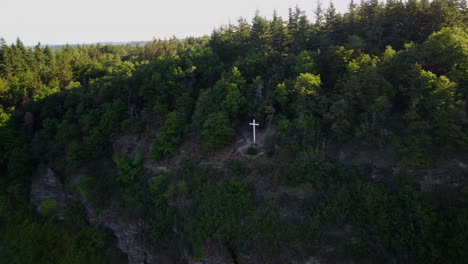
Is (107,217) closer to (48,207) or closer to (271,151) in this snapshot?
(48,207)

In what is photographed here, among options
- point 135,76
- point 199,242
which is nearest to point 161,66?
point 135,76

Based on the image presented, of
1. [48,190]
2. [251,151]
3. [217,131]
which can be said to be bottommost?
[48,190]

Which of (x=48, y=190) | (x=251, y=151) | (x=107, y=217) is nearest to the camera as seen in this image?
(x=251, y=151)

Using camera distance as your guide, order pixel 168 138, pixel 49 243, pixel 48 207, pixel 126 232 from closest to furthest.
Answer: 1. pixel 126 232
2. pixel 49 243
3. pixel 168 138
4. pixel 48 207

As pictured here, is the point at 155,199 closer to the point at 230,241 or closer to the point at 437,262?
the point at 230,241

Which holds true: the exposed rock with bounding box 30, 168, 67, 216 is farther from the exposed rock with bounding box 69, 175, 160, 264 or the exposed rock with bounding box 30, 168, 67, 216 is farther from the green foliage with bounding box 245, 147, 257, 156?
the green foliage with bounding box 245, 147, 257, 156

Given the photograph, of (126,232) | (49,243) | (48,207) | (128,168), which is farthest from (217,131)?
(48,207)

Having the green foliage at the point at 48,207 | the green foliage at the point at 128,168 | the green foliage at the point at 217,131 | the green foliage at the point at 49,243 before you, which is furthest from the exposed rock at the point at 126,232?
the green foliage at the point at 217,131
